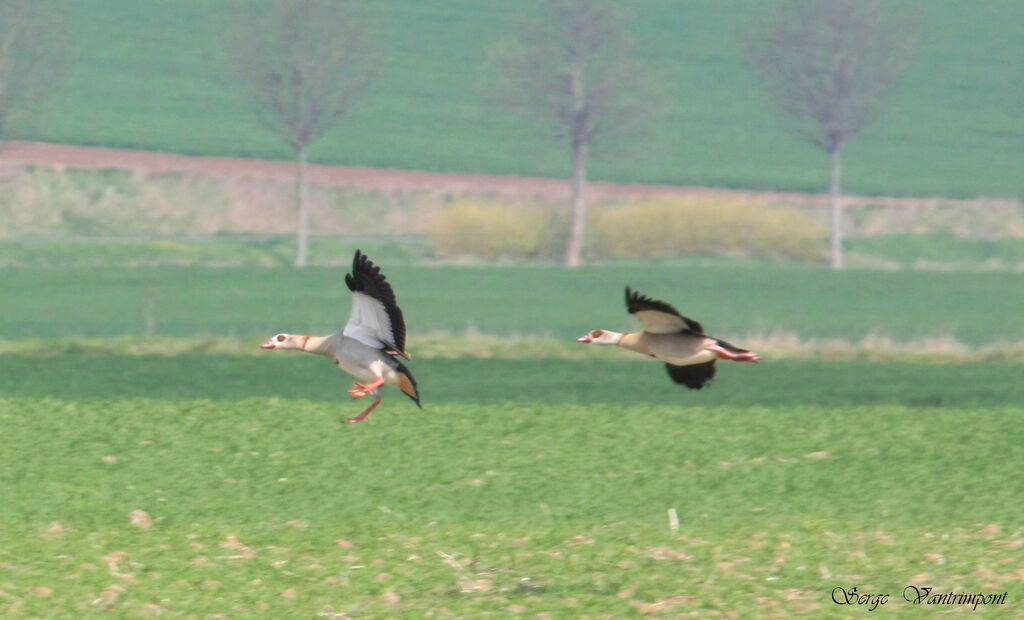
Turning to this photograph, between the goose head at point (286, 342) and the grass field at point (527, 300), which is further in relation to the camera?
the grass field at point (527, 300)

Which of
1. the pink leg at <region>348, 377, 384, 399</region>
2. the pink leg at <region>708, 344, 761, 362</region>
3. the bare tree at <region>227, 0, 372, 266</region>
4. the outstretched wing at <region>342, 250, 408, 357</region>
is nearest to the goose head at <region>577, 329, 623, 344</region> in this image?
the pink leg at <region>708, 344, 761, 362</region>

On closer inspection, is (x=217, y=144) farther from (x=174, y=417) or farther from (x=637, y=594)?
(x=637, y=594)

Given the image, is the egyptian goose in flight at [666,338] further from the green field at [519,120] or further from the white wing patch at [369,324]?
the green field at [519,120]

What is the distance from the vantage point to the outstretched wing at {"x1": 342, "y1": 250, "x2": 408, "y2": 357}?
28.9 ft

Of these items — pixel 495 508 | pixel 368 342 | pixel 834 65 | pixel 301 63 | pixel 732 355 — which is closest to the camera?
pixel 732 355

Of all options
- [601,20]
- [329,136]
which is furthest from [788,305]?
[329,136]

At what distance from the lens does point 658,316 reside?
9039mm

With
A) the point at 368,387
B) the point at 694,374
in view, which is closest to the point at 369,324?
the point at 368,387

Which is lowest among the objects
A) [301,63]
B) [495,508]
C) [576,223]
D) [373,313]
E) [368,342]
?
[495,508]

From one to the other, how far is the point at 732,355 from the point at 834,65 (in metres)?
86.7

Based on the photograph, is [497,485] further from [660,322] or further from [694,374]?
[660,322]

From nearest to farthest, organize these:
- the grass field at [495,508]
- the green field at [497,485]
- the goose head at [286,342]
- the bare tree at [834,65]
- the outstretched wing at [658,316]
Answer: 1. the goose head at [286,342]
2. the outstretched wing at [658,316]
3. the grass field at [495,508]
4. the green field at [497,485]
5. the bare tree at [834,65]

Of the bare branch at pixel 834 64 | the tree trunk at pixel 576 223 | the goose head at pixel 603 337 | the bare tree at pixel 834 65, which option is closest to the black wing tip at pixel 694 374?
the goose head at pixel 603 337

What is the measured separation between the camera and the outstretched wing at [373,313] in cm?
880
